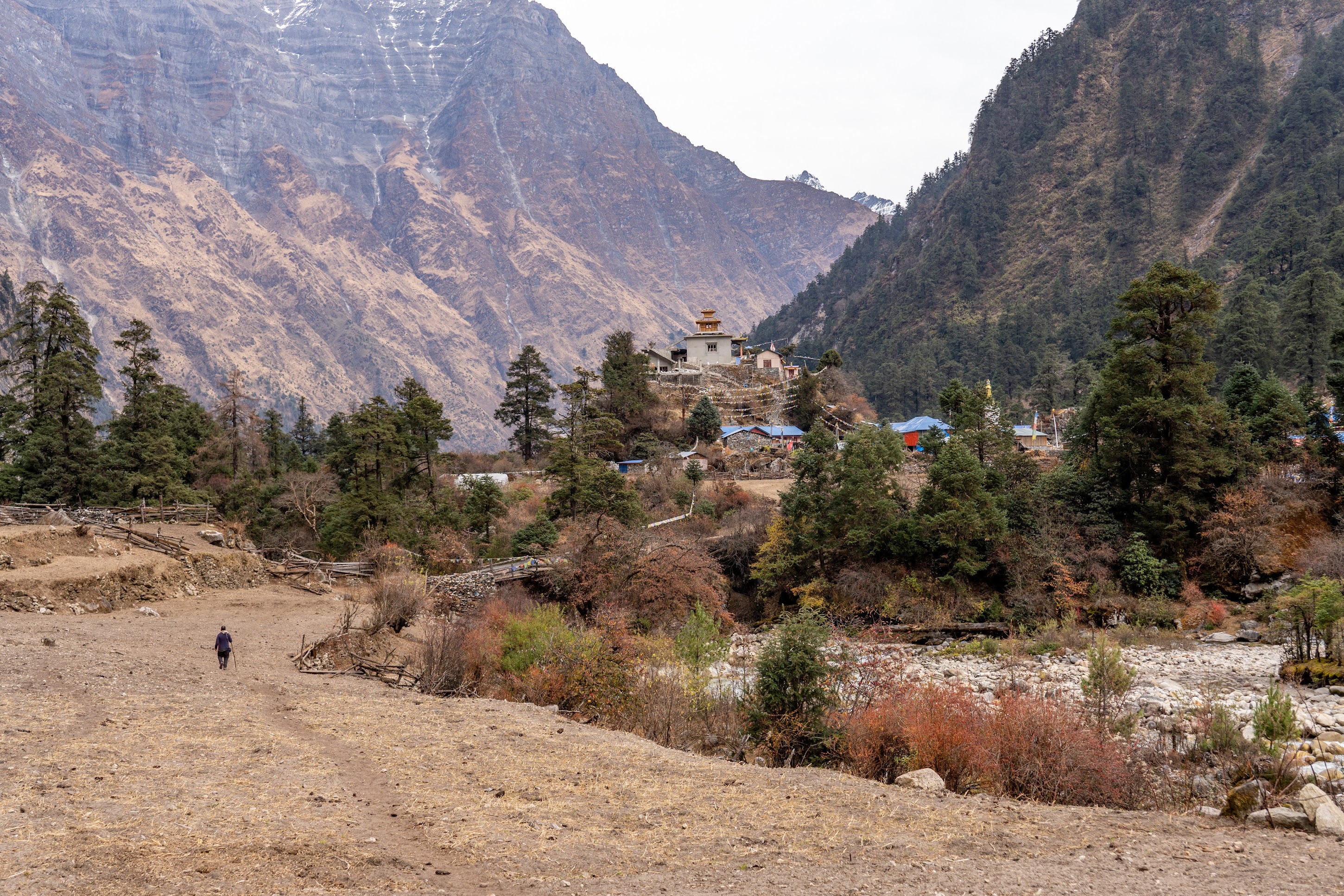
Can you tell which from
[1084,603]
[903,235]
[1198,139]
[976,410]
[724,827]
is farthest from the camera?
[903,235]

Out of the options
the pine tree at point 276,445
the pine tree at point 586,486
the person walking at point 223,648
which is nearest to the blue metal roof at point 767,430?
the pine tree at point 586,486

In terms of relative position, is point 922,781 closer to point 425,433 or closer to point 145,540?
point 145,540

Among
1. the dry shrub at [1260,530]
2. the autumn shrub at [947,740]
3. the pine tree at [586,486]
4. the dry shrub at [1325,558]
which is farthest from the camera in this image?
the pine tree at [586,486]

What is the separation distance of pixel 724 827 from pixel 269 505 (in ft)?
126

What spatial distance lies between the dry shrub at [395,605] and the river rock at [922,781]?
13.8 m

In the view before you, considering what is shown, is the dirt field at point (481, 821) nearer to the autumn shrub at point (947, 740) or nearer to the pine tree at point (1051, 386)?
the autumn shrub at point (947, 740)

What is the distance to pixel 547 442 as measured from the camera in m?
60.1

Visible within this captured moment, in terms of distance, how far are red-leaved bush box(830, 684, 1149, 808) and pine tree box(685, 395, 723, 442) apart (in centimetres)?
4549

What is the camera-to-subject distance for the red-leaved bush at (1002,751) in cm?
1149

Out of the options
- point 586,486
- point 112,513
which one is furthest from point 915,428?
point 112,513

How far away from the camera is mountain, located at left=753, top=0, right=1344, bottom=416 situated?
306 feet

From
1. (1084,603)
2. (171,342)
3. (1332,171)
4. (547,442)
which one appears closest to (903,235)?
(1332,171)

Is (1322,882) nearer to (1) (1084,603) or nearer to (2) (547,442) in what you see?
(1) (1084,603)

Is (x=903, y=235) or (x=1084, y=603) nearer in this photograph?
(x=1084, y=603)
